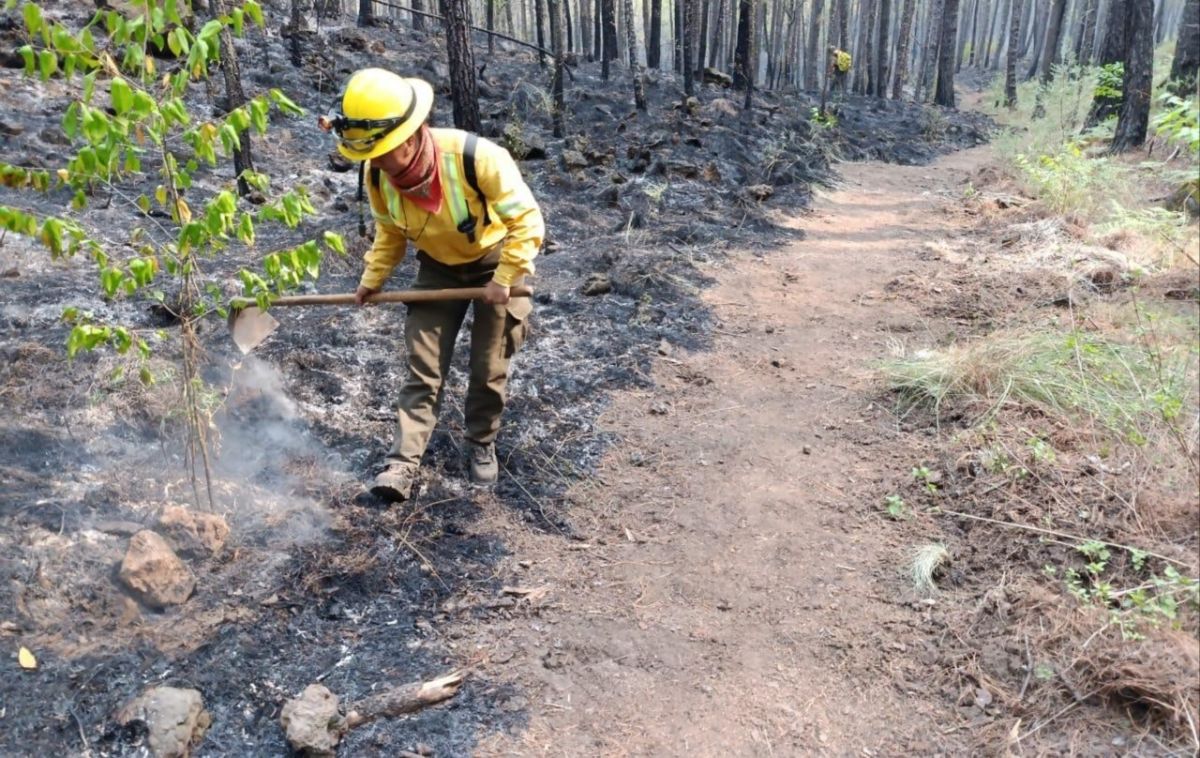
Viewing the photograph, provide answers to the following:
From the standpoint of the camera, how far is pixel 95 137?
234 centimetres

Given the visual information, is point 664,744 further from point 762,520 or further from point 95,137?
point 95,137

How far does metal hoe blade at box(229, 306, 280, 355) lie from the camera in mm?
3760

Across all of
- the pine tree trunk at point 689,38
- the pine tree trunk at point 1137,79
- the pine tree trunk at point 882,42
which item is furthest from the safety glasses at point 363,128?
the pine tree trunk at point 882,42

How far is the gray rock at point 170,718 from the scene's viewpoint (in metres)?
2.44

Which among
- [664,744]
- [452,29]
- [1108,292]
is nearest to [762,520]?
[664,744]

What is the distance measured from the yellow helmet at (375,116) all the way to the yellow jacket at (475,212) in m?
0.29

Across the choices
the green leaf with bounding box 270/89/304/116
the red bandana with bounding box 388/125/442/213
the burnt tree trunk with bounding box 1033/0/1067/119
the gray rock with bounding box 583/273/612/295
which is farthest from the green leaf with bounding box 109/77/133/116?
the burnt tree trunk with bounding box 1033/0/1067/119

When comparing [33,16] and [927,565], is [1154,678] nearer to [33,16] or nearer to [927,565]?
[927,565]

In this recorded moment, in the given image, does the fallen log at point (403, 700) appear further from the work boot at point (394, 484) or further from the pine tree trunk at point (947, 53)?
the pine tree trunk at point (947, 53)

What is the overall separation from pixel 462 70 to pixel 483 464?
525 cm

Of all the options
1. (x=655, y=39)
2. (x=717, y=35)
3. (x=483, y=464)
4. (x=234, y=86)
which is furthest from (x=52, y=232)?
(x=717, y=35)

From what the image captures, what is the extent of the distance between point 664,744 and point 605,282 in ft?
14.9

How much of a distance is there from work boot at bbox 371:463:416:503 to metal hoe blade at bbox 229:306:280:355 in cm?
91

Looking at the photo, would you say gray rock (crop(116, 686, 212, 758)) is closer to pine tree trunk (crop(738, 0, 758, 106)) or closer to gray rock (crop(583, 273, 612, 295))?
gray rock (crop(583, 273, 612, 295))
